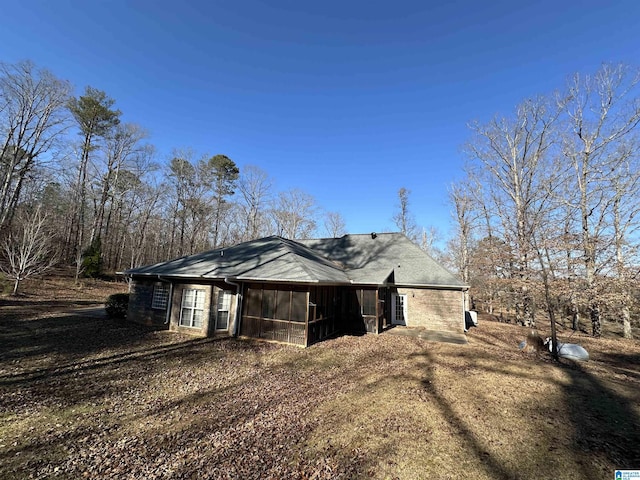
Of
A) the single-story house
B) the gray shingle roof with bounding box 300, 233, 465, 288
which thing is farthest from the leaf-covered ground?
the gray shingle roof with bounding box 300, 233, 465, 288

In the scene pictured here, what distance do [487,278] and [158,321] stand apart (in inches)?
854

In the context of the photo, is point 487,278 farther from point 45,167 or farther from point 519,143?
point 45,167

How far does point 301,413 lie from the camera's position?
568 cm

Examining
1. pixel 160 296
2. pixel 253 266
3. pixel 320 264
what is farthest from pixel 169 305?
pixel 320 264

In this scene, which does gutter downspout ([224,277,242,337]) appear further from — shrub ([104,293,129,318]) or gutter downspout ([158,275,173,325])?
shrub ([104,293,129,318])

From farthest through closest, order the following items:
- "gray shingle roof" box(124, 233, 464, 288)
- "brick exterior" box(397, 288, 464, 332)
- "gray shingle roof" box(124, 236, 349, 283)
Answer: "brick exterior" box(397, 288, 464, 332), "gray shingle roof" box(124, 233, 464, 288), "gray shingle roof" box(124, 236, 349, 283)

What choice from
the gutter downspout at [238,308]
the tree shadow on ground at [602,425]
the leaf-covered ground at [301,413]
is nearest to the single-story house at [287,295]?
the gutter downspout at [238,308]

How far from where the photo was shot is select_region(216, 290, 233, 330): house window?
1180cm

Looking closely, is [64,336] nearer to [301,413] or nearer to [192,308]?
[192,308]

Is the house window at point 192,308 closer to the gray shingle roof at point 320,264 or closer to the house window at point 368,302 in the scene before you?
the gray shingle roof at point 320,264

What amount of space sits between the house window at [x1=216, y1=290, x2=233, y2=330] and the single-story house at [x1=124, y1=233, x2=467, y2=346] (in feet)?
0.14

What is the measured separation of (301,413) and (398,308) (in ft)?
37.3

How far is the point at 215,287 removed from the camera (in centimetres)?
1187

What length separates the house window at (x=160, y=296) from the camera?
1288 cm
